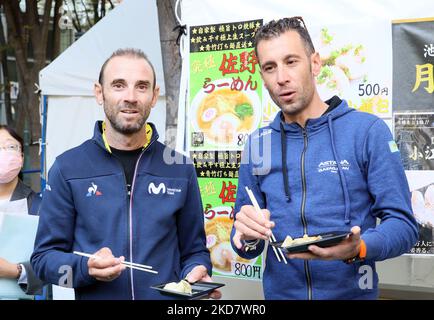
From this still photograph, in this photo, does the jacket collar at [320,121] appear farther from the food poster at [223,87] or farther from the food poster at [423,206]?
the food poster at [223,87]

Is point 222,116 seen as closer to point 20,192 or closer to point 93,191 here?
point 20,192

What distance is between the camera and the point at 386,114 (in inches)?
125

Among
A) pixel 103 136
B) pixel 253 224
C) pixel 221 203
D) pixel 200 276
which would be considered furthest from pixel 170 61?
pixel 253 224

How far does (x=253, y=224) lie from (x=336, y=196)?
1.21 feet

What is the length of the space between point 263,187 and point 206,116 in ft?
4.90

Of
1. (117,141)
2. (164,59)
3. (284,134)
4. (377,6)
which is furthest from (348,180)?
(164,59)

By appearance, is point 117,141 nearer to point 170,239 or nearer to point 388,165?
point 170,239

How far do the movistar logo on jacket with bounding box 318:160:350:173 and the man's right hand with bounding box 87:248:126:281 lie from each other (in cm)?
90

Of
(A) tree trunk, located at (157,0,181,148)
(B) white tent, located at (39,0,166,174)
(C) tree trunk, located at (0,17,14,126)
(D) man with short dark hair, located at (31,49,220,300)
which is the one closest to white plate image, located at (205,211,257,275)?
(A) tree trunk, located at (157,0,181,148)

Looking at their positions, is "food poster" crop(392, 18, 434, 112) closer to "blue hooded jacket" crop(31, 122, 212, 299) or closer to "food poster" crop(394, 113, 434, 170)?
"food poster" crop(394, 113, 434, 170)

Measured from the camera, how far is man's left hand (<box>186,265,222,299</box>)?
7.41ft

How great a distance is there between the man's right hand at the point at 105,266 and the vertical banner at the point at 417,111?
1.87 m

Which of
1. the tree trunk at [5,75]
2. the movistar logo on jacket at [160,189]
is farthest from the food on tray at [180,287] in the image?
the tree trunk at [5,75]

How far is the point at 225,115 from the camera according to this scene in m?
3.69
